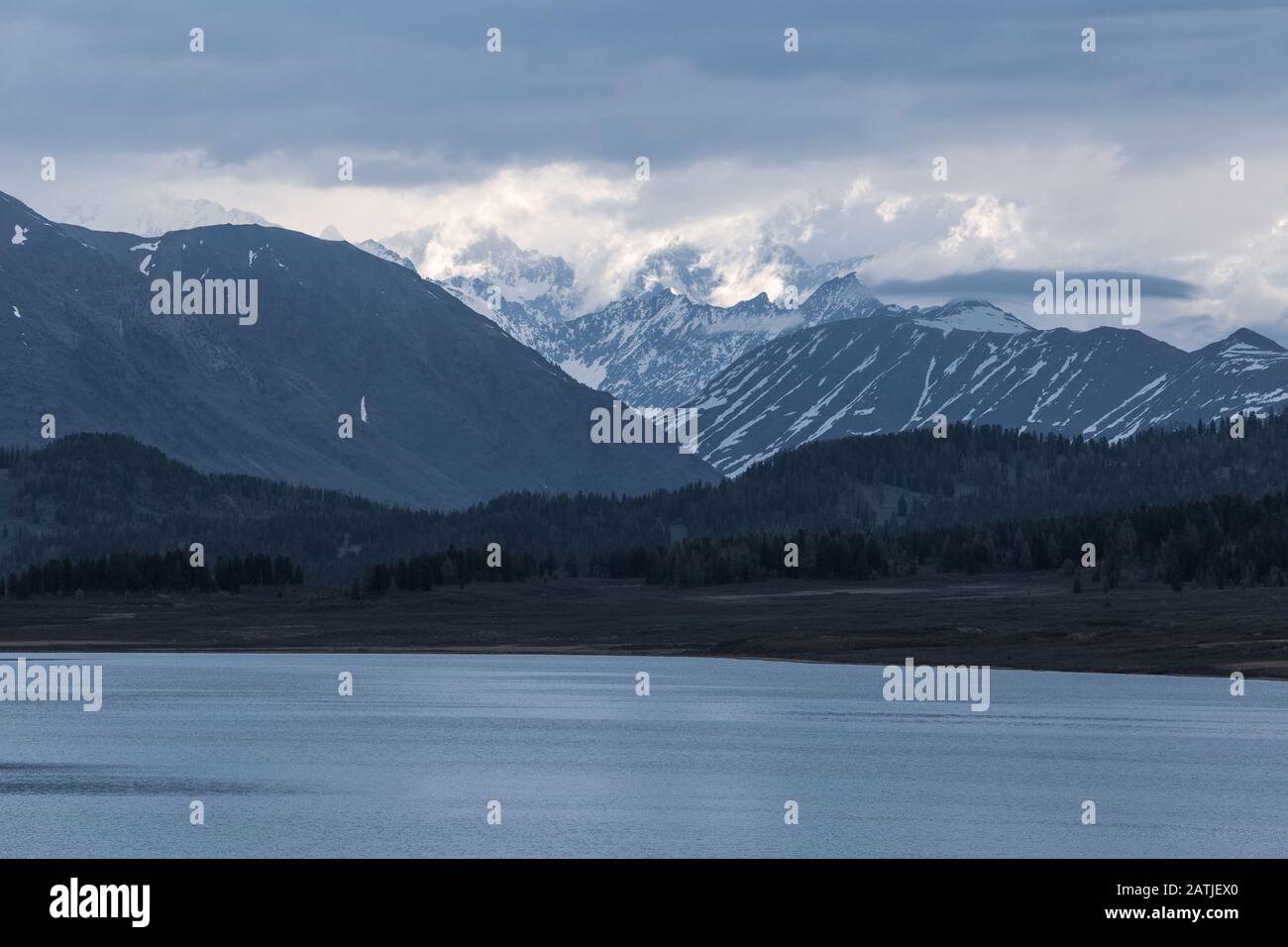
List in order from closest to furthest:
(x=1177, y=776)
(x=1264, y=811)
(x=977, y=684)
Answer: (x=1264, y=811) → (x=1177, y=776) → (x=977, y=684)

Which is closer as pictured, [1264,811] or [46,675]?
[1264,811]

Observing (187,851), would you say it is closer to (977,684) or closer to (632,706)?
(632,706)

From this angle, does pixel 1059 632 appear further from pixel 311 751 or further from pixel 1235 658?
pixel 311 751

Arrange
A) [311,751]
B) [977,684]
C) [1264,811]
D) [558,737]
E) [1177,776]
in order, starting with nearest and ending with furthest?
[1264,811] → [1177,776] → [311,751] → [558,737] → [977,684]
